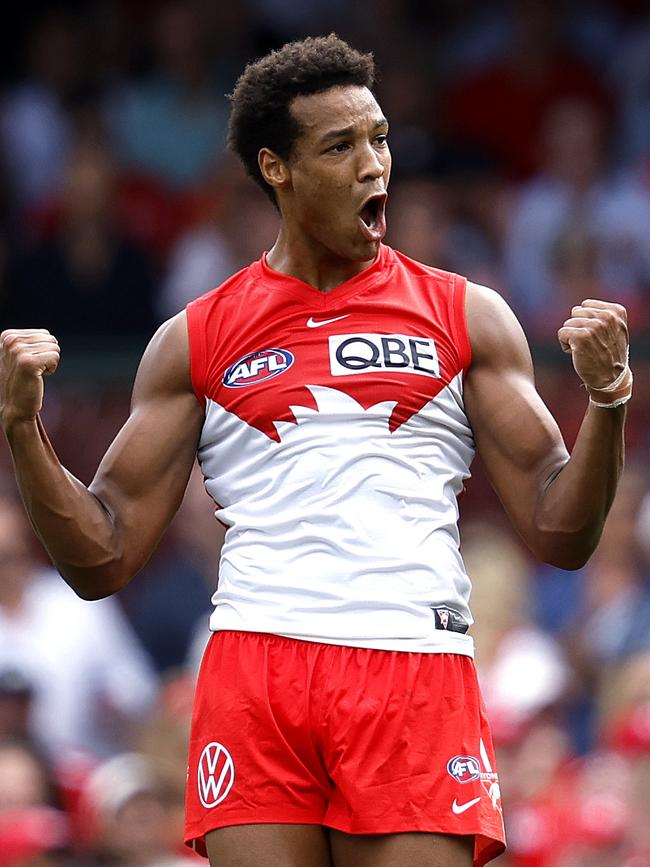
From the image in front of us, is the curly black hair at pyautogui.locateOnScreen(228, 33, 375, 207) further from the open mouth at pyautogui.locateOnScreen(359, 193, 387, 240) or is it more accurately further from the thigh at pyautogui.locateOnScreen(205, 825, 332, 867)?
the thigh at pyautogui.locateOnScreen(205, 825, 332, 867)

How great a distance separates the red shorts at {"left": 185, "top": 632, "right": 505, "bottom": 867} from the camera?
136 inches

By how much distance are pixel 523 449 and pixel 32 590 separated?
4250 mm

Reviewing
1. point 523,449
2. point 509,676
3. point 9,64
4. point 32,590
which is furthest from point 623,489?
point 9,64

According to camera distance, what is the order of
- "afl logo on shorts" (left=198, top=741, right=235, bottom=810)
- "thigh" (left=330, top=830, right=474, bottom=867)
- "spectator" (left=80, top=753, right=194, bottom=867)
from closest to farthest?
1. "thigh" (left=330, top=830, right=474, bottom=867)
2. "afl logo on shorts" (left=198, top=741, right=235, bottom=810)
3. "spectator" (left=80, top=753, right=194, bottom=867)

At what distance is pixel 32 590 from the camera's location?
24.8ft

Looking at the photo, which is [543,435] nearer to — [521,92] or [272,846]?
[272,846]

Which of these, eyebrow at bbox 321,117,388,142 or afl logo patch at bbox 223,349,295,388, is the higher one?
eyebrow at bbox 321,117,388,142

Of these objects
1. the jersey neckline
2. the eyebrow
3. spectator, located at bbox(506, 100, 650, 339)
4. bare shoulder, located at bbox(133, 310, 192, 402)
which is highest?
spectator, located at bbox(506, 100, 650, 339)

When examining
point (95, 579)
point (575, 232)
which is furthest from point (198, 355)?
point (575, 232)

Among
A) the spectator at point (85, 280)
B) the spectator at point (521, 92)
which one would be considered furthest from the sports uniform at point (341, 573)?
the spectator at point (521, 92)

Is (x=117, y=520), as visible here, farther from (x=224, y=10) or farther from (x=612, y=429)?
(x=224, y=10)

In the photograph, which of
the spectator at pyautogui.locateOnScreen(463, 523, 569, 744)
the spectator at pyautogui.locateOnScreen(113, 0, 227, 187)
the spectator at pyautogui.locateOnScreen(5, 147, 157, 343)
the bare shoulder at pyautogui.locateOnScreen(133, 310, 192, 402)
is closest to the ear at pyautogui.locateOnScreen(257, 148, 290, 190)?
the bare shoulder at pyautogui.locateOnScreen(133, 310, 192, 402)

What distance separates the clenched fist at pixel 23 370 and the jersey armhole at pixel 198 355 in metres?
0.32

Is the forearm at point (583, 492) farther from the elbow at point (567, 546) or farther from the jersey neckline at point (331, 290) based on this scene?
the jersey neckline at point (331, 290)
